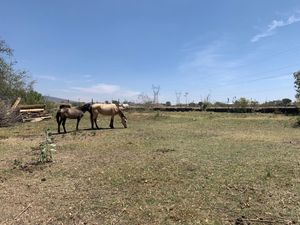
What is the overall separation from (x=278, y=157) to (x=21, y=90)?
1087 inches

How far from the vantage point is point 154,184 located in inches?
300

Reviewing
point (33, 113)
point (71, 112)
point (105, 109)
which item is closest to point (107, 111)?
point (105, 109)

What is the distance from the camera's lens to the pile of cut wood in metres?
25.5

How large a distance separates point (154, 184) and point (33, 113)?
20576mm

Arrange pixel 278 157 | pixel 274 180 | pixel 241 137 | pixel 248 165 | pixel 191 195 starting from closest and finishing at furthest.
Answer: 1. pixel 191 195
2. pixel 274 180
3. pixel 248 165
4. pixel 278 157
5. pixel 241 137

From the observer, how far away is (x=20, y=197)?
707cm

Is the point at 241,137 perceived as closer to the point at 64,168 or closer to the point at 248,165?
the point at 248,165

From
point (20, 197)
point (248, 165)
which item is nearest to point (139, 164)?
point (248, 165)

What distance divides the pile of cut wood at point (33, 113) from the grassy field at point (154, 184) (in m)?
13.2

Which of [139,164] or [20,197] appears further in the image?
[139,164]

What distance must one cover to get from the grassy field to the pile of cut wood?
43.2 ft

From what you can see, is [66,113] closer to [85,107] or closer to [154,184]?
[85,107]

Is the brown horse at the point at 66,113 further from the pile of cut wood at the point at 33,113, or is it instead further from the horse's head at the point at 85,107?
the pile of cut wood at the point at 33,113

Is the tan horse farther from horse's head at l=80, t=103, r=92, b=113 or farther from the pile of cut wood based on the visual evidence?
the pile of cut wood
